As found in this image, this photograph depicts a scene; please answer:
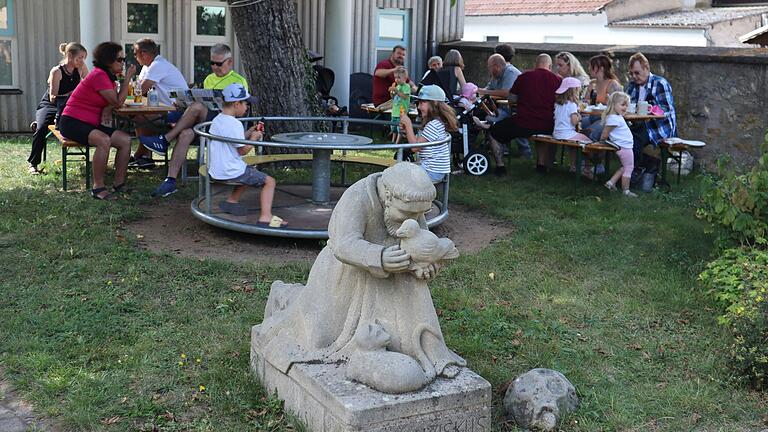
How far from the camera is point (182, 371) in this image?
513cm

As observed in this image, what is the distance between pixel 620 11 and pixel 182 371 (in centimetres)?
2197

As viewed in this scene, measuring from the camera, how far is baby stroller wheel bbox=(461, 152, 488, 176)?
11742 mm

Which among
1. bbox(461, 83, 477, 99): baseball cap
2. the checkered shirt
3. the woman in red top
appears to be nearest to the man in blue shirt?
the checkered shirt

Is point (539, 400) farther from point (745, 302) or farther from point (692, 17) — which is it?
point (692, 17)

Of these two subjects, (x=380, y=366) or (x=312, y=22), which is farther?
(x=312, y=22)

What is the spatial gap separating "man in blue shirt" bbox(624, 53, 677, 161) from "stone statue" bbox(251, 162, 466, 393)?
728 cm

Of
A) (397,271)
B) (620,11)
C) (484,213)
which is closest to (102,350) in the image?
(397,271)

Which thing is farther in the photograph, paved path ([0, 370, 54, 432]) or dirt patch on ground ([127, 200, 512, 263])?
dirt patch on ground ([127, 200, 512, 263])

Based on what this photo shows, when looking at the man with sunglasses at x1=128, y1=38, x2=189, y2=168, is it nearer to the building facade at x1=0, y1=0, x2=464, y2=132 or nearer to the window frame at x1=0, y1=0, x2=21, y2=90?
the building facade at x1=0, y1=0, x2=464, y2=132

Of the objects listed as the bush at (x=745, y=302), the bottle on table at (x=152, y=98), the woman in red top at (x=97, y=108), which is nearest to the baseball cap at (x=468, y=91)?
the bottle on table at (x=152, y=98)

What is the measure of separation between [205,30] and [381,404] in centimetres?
1288

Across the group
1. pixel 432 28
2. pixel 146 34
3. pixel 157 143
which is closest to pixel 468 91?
A: pixel 157 143

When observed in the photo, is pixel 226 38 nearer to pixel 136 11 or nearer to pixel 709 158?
pixel 136 11

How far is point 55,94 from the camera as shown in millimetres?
10906
